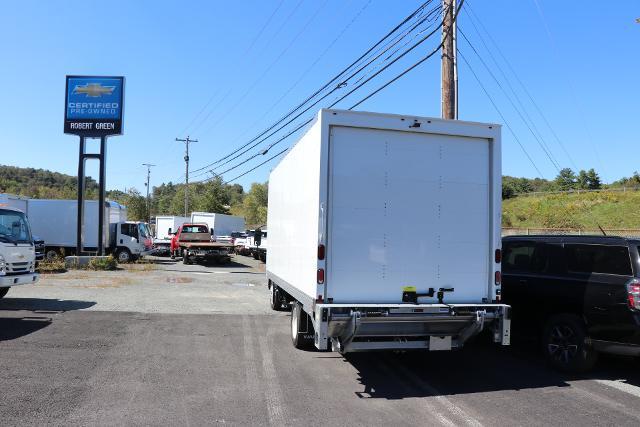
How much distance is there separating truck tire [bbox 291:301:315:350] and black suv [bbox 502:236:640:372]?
3.28m

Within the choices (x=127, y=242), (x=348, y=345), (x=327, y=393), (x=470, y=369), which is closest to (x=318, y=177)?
(x=348, y=345)

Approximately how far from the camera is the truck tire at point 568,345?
267 inches

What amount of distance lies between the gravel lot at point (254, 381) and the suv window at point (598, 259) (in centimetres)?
144

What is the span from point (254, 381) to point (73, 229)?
24.5 metres

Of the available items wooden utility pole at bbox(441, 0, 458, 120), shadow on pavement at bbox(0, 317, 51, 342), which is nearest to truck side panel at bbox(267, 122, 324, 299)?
shadow on pavement at bbox(0, 317, 51, 342)

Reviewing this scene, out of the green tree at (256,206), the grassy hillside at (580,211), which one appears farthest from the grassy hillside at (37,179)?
the grassy hillside at (580,211)

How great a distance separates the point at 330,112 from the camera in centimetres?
633

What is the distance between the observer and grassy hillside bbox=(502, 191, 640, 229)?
156 feet

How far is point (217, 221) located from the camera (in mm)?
43031

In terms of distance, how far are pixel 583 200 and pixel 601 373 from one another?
60.6 meters

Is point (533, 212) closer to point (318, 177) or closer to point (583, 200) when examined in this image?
point (583, 200)

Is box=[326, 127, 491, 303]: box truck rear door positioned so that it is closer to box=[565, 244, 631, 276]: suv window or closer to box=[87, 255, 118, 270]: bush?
box=[565, 244, 631, 276]: suv window

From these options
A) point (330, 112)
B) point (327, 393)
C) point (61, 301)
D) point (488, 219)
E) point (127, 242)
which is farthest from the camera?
point (127, 242)

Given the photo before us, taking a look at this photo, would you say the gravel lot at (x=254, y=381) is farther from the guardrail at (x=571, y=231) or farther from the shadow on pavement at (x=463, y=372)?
the guardrail at (x=571, y=231)
